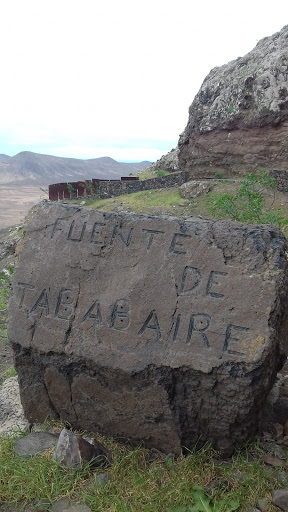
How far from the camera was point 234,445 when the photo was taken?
317cm

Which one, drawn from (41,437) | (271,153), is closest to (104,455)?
(41,437)

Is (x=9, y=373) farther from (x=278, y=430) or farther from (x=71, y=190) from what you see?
(x=71, y=190)

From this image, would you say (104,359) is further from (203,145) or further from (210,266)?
(203,145)

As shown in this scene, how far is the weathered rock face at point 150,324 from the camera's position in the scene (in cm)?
297

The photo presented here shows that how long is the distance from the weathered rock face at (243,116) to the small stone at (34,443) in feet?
35.3

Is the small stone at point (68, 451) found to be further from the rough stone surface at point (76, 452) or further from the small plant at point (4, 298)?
the small plant at point (4, 298)

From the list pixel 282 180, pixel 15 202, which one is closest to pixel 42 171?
pixel 15 202

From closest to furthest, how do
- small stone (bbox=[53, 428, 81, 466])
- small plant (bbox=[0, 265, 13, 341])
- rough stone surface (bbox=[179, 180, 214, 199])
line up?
small stone (bbox=[53, 428, 81, 466]) → small plant (bbox=[0, 265, 13, 341]) → rough stone surface (bbox=[179, 180, 214, 199])

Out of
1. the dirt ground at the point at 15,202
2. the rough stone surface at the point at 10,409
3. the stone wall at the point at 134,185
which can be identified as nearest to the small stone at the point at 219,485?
the rough stone surface at the point at 10,409

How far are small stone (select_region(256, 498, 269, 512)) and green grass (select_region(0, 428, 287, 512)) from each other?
2cm

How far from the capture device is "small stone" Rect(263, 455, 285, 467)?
3029 mm

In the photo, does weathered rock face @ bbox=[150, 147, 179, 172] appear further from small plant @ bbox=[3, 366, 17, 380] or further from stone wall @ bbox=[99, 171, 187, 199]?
small plant @ bbox=[3, 366, 17, 380]

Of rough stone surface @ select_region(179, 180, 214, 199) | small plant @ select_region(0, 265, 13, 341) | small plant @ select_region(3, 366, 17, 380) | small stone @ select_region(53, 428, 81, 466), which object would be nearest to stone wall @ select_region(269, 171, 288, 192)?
rough stone surface @ select_region(179, 180, 214, 199)

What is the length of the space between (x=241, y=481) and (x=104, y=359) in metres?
1.14
